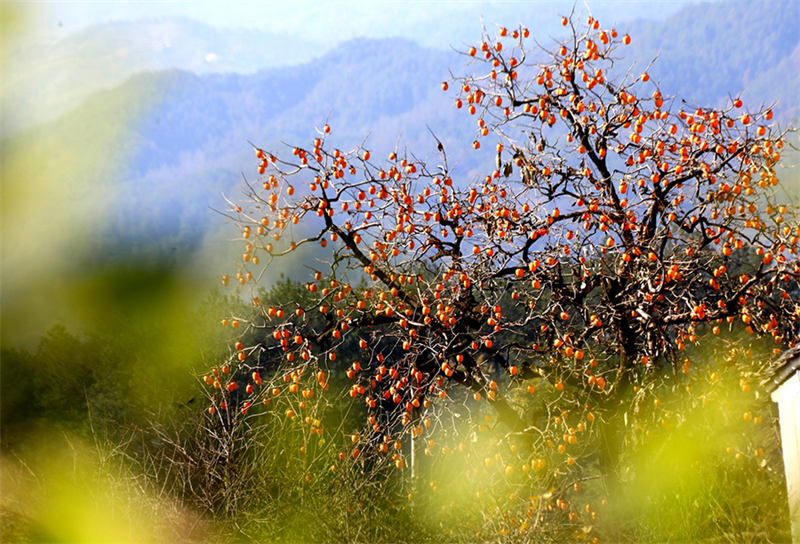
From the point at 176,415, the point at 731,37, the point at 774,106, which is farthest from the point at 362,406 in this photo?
the point at 731,37

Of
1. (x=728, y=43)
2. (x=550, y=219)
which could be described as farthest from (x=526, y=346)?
(x=728, y=43)

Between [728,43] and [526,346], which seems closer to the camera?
[526,346]

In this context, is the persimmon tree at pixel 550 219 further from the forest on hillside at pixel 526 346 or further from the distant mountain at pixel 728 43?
the distant mountain at pixel 728 43

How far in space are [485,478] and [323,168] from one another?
545 cm

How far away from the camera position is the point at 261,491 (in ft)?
32.8

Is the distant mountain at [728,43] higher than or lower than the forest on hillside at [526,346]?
higher

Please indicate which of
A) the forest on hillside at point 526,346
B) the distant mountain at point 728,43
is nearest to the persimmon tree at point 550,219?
the forest on hillside at point 526,346

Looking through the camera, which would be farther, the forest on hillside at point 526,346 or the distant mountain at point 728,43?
the distant mountain at point 728,43

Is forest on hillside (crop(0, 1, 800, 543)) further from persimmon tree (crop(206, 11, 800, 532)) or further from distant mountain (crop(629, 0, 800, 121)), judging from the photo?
distant mountain (crop(629, 0, 800, 121))

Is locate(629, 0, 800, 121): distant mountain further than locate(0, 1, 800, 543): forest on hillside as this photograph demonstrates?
Yes

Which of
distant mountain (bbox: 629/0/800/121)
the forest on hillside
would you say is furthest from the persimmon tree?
distant mountain (bbox: 629/0/800/121)

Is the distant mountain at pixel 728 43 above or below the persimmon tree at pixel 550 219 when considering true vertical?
above

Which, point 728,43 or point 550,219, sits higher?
point 728,43

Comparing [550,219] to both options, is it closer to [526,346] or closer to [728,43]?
[526,346]
